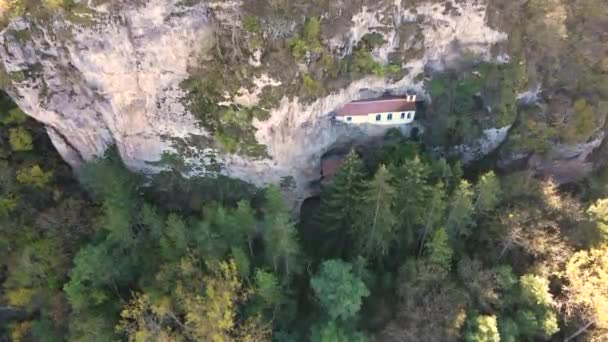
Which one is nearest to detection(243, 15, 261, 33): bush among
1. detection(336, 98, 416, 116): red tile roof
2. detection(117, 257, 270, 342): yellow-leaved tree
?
detection(336, 98, 416, 116): red tile roof

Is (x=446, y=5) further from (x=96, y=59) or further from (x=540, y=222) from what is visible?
(x=96, y=59)

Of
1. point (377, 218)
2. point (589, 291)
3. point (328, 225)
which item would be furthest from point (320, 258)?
point (589, 291)

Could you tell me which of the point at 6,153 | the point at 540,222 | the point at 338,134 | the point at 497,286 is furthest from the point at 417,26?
the point at 6,153

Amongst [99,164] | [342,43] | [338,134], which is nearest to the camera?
[342,43]

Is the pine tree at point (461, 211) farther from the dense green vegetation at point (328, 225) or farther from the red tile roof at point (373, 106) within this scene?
the red tile roof at point (373, 106)

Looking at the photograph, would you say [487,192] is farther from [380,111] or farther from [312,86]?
[312,86]
